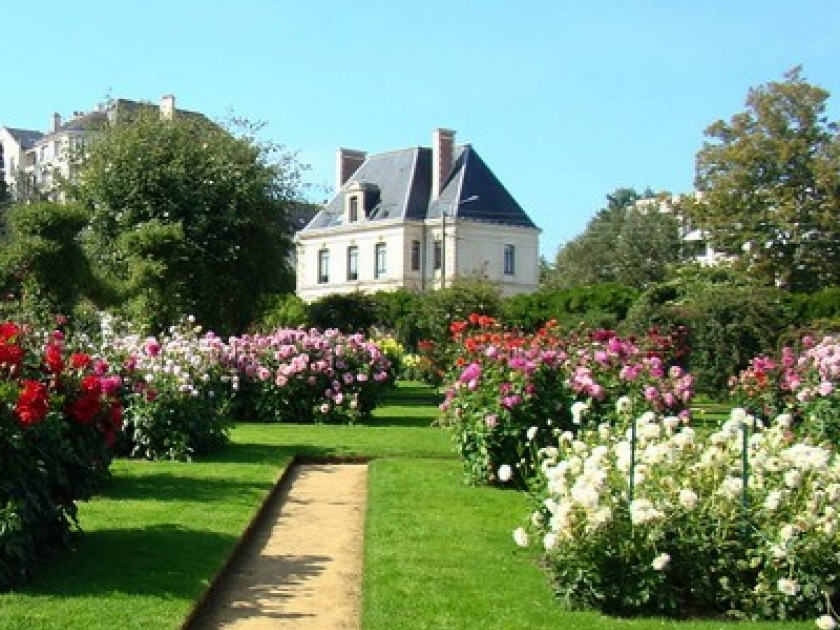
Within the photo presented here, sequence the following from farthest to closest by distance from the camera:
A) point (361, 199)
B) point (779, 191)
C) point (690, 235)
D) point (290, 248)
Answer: point (690, 235), point (361, 199), point (779, 191), point (290, 248)

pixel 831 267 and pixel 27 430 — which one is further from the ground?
pixel 831 267

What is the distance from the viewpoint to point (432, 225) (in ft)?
183

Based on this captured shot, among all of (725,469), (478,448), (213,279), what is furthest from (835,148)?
(725,469)

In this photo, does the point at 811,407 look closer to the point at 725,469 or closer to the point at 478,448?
the point at 478,448

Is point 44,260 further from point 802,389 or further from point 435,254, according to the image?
point 435,254

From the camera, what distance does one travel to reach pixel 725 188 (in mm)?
41688

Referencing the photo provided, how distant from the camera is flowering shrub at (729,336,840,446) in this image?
10727mm

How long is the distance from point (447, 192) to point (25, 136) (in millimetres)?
50131

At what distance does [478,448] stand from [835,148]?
34760mm

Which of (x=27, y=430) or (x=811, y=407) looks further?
(x=811, y=407)

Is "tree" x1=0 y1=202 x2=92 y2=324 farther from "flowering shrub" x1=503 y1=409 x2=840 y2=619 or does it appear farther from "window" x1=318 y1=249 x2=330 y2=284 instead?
"window" x1=318 y1=249 x2=330 y2=284

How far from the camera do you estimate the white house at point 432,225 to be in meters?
55.2

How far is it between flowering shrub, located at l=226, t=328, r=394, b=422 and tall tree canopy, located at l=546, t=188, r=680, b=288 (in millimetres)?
43089

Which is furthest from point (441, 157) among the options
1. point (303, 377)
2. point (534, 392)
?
point (534, 392)
